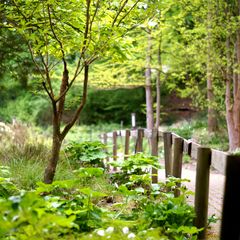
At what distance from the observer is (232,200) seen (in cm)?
267

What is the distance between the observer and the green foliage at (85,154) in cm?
768

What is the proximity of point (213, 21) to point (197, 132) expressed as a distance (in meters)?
6.23

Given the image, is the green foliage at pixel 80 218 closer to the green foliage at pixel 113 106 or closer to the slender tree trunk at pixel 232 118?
the slender tree trunk at pixel 232 118

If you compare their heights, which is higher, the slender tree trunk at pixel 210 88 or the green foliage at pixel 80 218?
the slender tree trunk at pixel 210 88

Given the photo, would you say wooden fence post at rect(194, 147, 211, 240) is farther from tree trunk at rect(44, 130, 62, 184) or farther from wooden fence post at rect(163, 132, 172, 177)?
wooden fence post at rect(163, 132, 172, 177)

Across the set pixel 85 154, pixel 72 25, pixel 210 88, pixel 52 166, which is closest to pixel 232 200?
pixel 52 166

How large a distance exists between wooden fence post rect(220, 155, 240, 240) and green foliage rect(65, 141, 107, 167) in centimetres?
501

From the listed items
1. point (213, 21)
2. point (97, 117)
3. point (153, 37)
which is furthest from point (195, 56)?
point (97, 117)

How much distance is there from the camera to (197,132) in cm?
1820

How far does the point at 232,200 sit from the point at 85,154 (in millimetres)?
5291

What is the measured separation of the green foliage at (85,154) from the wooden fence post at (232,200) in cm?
501

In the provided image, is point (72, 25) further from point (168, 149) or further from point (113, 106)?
point (113, 106)

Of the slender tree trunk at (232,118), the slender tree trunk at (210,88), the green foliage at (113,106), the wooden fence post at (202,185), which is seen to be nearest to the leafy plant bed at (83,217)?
the wooden fence post at (202,185)

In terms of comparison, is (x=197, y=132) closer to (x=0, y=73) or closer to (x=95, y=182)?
(x=0, y=73)
